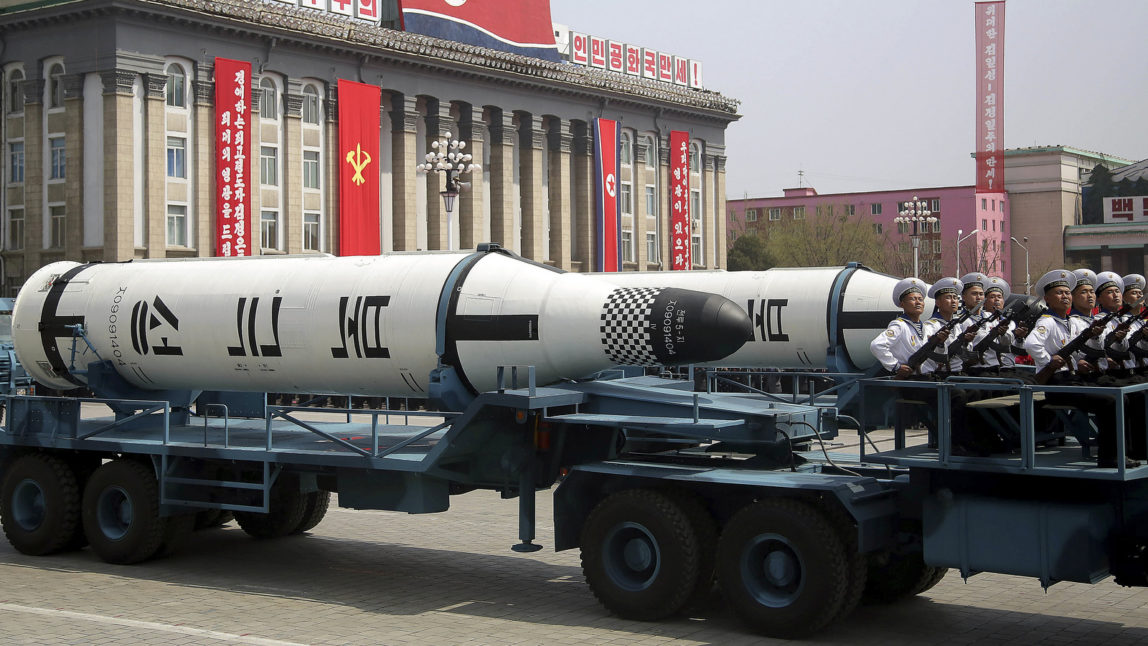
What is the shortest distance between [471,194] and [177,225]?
1620 cm

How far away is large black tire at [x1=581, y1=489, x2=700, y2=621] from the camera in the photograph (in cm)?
1037

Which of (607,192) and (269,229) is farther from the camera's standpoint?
(607,192)

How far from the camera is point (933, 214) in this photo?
375 feet

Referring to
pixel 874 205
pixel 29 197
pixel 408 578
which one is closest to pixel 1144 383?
pixel 408 578

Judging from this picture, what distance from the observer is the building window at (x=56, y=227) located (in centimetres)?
5084

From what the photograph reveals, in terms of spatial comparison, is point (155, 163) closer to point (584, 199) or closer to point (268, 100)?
point (268, 100)

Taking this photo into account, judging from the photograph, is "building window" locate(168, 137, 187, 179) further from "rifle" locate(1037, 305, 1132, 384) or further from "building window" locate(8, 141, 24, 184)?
"rifle" locate(1037, 305, 1132, 384)

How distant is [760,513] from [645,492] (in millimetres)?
1080

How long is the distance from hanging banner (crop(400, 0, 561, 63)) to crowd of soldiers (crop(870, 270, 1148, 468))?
1983 inches

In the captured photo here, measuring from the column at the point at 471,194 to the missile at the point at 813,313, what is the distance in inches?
1572

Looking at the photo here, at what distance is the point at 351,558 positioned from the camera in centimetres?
1383

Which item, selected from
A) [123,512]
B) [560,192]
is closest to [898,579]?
[123,512]

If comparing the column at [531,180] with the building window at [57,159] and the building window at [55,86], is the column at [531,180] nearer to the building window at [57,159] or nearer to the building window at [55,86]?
the building window at [55,86]

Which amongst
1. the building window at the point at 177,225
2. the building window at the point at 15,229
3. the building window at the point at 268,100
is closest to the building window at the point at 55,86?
the building window at the point at 15,229
